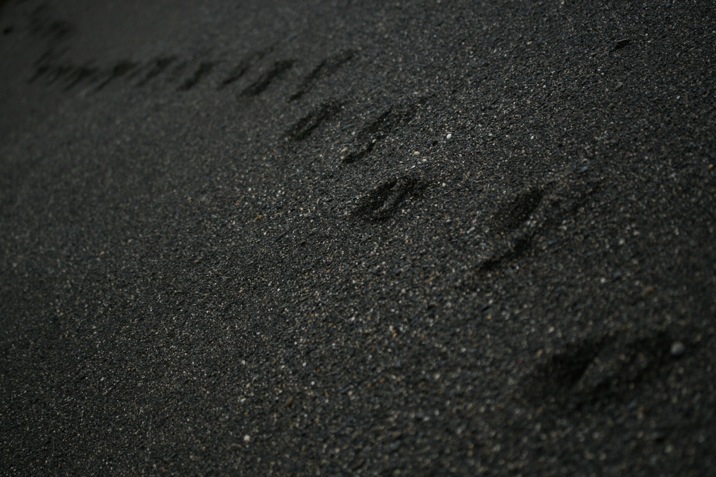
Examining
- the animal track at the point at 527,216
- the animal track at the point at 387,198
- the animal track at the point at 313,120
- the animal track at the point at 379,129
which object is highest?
the animal track at the point at 313,120

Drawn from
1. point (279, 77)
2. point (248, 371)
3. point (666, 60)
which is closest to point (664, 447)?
point (248, 371)

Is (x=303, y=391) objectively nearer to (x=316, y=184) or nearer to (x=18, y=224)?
(x=316, y=184)

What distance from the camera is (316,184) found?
2164mm

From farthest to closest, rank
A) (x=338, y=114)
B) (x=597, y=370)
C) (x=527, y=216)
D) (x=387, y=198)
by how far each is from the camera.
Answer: (x=338, y=114) → (x=387, y=198) → (x=527, y=216) → (x=597, y=370)

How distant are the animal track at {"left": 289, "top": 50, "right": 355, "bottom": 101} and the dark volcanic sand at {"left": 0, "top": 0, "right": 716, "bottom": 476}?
0.02 m

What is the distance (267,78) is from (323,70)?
33 centimetres

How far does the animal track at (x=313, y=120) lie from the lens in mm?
2424

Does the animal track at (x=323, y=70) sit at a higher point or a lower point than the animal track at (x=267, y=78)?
lower

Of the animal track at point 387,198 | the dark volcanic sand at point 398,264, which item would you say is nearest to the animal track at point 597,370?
the dark volcanic sand at point 398,264

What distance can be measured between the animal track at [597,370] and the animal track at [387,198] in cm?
77

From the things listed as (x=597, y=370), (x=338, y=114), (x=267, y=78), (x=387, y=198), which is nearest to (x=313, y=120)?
(x=338, y=114)

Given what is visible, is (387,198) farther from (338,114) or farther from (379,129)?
(338,114)

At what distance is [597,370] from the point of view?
4.30 ft

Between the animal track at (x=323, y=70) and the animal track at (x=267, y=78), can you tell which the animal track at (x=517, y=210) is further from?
the animal track at (x=267, y=78)
